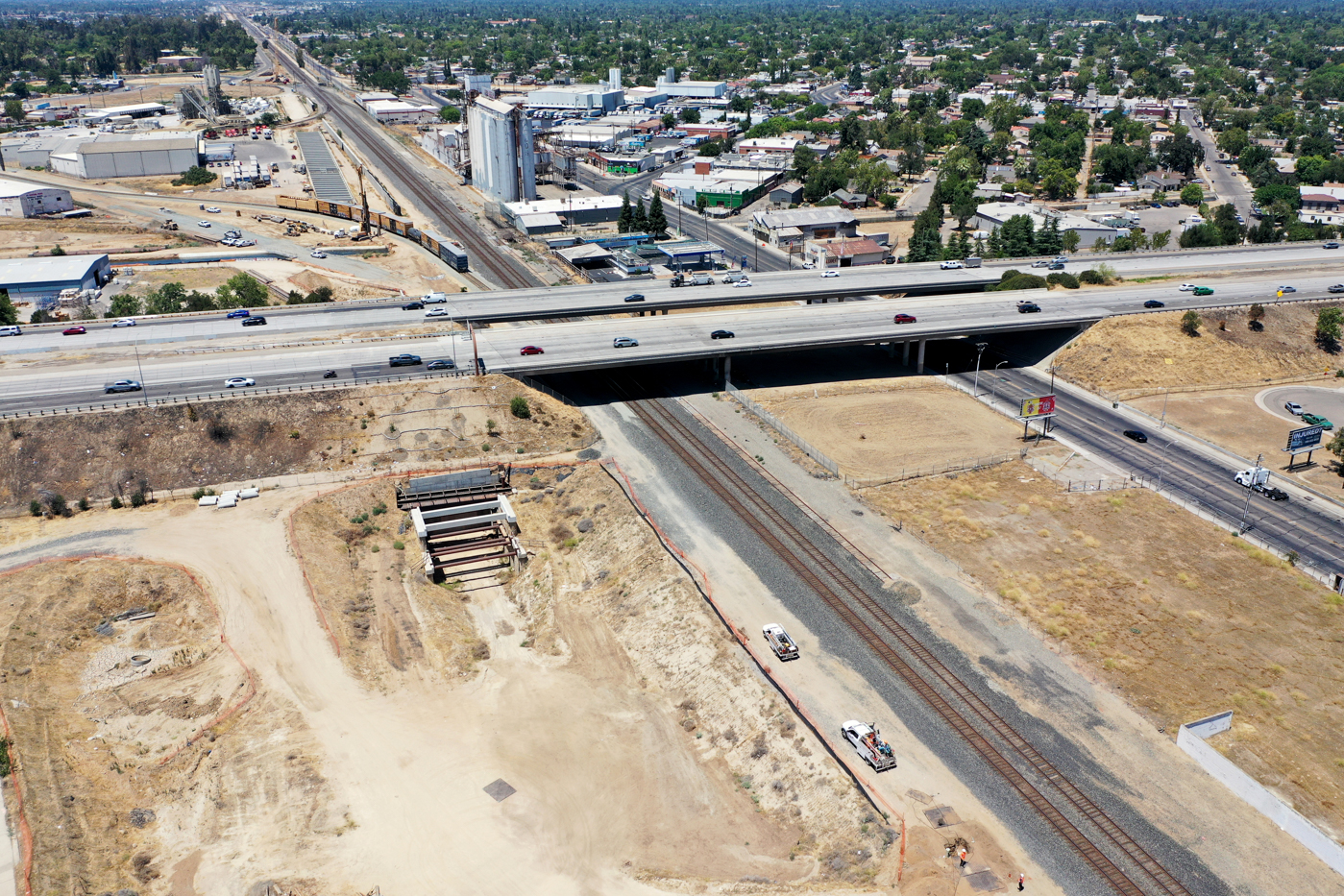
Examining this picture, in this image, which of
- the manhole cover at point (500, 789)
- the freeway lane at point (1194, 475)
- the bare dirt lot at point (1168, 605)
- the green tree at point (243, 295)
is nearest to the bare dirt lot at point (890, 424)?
the bare dirt lot at point (1168, 605)

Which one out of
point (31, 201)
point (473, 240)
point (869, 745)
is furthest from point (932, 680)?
point (31, 201)

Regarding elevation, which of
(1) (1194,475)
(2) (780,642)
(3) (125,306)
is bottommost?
(2) (780,642)

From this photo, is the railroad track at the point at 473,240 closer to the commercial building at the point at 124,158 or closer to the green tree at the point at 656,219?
the green tree at the point at 656,219

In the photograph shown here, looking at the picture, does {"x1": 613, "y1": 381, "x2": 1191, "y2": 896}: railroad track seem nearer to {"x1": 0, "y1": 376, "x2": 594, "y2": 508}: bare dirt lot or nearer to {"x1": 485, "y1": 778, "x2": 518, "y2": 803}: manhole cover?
{"x1": 0, "y1": 376, "x2": 594, "y2": 508}: bare dirt lot

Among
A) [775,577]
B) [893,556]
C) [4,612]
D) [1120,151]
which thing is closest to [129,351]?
[4,612]

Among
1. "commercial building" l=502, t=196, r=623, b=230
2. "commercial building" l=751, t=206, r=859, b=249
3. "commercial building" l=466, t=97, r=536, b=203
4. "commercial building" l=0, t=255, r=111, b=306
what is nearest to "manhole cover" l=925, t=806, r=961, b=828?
"commercial building" l=751, t=206, r=859, b=249

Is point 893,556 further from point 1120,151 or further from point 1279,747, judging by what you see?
point 1120,151

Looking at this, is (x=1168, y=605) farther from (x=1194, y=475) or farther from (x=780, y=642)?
(x=780, y=642)
